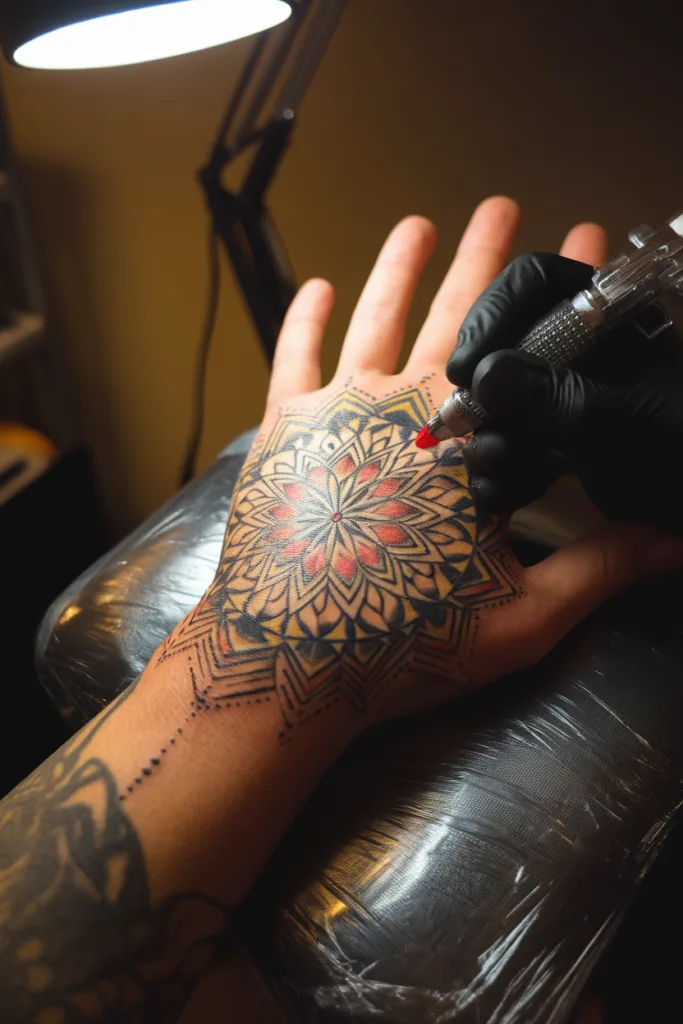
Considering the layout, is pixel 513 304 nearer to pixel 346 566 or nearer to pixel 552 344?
pixel 552 344

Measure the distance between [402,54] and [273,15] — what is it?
0.59m

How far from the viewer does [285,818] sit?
0.65 metres

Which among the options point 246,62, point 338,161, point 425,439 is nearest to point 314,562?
point 425,439

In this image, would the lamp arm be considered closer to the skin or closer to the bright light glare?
the bright light glare

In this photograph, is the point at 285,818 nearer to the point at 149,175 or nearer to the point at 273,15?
the point at 273,15

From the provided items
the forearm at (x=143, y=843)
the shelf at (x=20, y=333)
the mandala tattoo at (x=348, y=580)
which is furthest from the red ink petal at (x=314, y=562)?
the shelf at (x=20, y=333)

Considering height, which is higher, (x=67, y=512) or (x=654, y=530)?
(x=67, y=512)

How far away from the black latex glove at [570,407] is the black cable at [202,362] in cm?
84

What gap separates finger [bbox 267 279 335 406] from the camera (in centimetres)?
93

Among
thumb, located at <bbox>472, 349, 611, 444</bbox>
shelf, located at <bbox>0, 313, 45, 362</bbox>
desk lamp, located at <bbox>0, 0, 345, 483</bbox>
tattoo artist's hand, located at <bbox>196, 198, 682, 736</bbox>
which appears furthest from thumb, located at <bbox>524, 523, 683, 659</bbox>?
shelf, located at <bbox>0, 313, 45, 362</bbox>

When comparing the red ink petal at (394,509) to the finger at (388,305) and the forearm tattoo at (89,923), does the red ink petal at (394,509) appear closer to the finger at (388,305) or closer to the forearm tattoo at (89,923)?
the finger at (388,305)

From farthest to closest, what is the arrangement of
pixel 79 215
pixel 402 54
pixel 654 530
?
1. pixel 79 215
2. pixel 402 54
3. pixel 654 530

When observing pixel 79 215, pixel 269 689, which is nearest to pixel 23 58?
pixel 269 689

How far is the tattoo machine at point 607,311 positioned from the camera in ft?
2.31
